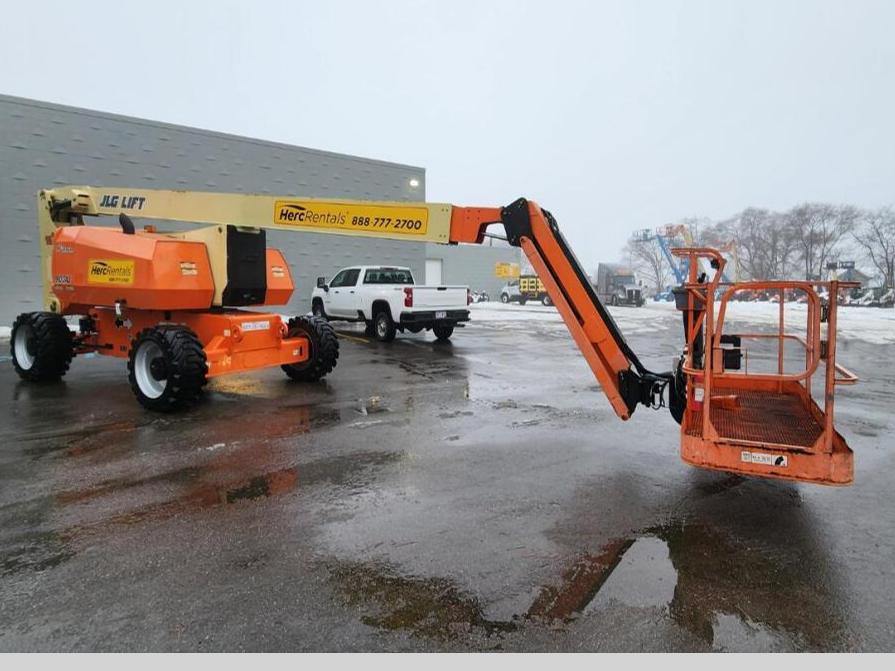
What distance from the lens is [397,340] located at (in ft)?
51.0

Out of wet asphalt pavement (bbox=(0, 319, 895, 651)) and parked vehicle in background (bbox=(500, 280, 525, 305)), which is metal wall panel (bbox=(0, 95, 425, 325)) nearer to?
wet asphalt pavement (bbox=(0, 319, 895, 651))

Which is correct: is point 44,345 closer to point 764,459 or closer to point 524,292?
point 764,459

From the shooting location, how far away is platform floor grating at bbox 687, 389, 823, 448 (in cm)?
450

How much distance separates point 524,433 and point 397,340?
9433mm

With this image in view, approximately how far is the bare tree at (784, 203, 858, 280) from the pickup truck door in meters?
53.2

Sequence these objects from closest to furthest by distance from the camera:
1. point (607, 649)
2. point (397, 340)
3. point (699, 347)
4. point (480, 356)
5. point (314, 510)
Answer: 1. point (607, 649)
2. point (314, 510)
3. point (699, 347)
4. point (480, 356)
5. point (397, 340)

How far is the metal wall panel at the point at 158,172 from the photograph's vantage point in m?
16.6

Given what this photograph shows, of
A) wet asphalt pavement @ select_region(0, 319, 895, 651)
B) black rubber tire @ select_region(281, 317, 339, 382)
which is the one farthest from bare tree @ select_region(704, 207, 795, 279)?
wet asphalt pavement @ select_region(0, 319, 895, 651)

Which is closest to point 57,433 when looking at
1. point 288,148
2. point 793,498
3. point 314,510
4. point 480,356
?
point 314,510

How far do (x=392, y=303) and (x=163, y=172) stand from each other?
991 centimetres

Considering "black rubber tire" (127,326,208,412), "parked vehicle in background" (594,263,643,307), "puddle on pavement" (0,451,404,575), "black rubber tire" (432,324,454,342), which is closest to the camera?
"puddle on pavement" (0,451,404,575)

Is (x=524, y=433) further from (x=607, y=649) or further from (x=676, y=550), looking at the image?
(x=607, y=649)

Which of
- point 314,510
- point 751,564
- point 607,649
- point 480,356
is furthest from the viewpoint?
point 480,356

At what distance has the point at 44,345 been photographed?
882 centimetres
